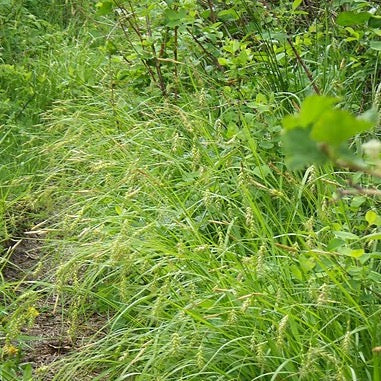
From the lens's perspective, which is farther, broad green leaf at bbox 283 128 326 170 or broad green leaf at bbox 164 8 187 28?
broad green leaf at bbox 164 8 187 28

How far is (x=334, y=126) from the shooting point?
0.60 m

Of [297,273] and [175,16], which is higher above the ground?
[175,16]

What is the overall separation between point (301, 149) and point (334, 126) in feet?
0.10

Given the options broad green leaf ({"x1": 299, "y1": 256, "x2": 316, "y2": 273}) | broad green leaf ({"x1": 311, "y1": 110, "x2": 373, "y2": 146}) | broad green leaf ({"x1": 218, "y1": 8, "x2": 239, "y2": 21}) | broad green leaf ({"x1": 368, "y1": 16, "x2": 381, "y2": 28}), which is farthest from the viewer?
broad green leaf ({"x1": 218, "y1": 8, "x2": 239, "y2": 21})

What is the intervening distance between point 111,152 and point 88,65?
201 cm

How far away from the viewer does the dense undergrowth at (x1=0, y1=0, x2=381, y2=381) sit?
2.20m

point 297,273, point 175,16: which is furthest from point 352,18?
point 175,16

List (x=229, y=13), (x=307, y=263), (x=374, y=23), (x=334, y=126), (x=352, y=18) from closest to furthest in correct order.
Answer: (x=334, y=126) → (x=307, y=263) → (x=352, y=18) → (x=374, y=23) → (x=229, y=13)

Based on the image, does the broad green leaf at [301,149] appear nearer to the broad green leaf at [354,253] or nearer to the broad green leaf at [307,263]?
the broad green leaf at [354,253]

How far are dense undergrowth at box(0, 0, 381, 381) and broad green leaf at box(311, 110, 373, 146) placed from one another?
906mm

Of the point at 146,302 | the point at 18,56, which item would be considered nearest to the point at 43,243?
the point at 146,302

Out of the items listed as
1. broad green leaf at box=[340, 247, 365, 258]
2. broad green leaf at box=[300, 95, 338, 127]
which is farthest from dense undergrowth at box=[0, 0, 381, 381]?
broad green leaf at box=[300, 95, 338, 127]

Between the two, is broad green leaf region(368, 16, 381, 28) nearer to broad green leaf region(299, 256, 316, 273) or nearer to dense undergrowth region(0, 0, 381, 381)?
dense undergrowth region(0, 0, 381, 381)

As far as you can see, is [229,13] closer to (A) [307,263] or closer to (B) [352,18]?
(B) [352,18]
